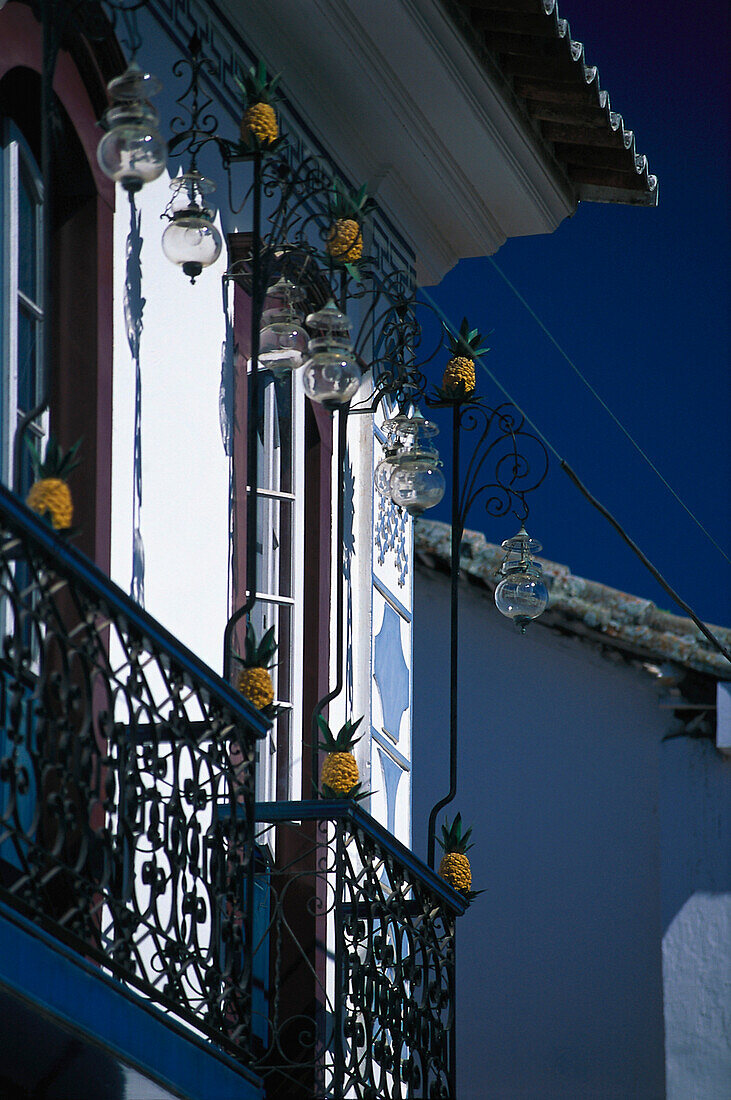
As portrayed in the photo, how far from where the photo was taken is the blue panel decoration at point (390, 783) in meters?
8.73

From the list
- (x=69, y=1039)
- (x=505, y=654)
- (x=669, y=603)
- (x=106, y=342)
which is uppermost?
(x=669, y=603)

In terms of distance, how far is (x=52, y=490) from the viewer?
Result: 479 cm

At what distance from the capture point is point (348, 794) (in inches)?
262

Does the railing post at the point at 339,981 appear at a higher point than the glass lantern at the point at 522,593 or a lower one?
lower

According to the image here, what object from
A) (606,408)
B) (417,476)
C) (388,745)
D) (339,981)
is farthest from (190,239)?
(606,408)

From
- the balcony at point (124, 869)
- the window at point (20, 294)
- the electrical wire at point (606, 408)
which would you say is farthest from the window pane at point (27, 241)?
the electrical wire at point (606, 408)

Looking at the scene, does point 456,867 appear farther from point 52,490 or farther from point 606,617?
point 606,617

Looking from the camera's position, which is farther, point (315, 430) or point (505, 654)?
point (505, 654)

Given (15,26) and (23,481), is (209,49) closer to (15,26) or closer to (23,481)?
(15,26)

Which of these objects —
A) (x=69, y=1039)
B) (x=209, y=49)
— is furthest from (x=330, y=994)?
(x=209, y=49)

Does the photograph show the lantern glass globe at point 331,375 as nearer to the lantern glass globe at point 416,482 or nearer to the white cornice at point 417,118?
the lantern glass globe at point 416,482

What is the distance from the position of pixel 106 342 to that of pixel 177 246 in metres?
0.48

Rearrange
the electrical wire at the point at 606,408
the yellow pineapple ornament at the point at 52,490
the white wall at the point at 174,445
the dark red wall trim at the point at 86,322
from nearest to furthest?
the yellow pineapple ornament at the point at 52,490 < the dark red wall trim at the point at 86,322 < the white wall at the point at 174,445 < the electrical wire at the point at 606,408

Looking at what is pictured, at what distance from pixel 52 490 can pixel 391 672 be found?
4.37m
